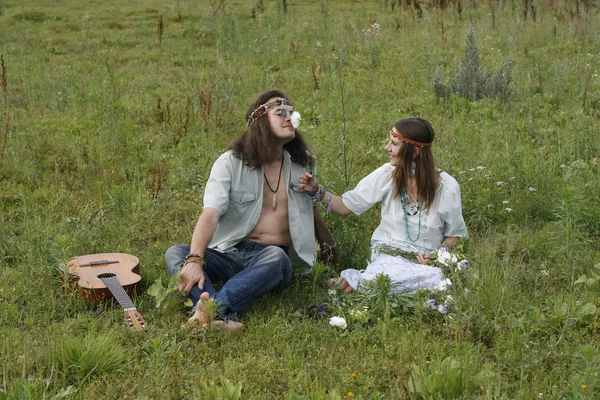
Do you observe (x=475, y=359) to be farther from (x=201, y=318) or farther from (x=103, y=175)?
(x=103, y=175)

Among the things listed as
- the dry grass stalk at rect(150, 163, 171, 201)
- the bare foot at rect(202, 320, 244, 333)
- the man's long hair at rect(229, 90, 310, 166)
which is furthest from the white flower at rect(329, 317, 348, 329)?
the dry grass stalk at rect(150, 163, 171, 201)

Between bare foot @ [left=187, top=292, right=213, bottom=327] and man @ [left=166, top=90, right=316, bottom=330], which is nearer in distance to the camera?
bare foot @ [left=187, top=292, right=213, bottom=327]

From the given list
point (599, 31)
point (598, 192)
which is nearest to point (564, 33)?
point (599, 31)

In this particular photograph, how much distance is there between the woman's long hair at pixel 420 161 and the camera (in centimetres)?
519

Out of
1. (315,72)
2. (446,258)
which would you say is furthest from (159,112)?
(446,258)

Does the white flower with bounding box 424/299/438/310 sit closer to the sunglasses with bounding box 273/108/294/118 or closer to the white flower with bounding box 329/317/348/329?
the white flower with bounding box 329/317/348/329

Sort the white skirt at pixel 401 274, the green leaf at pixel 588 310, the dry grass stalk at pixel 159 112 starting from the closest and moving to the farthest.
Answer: the green leaf at pixel 588 310, the white skirt at pixel 401 274, the dry grass stalk at pixel 159 112

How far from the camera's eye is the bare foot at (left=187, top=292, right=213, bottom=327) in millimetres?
4430

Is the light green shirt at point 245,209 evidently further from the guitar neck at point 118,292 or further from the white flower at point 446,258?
the white flower at point 446,258

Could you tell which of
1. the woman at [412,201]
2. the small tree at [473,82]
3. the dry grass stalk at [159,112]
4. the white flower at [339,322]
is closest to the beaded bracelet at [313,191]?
the woman at [412,201]

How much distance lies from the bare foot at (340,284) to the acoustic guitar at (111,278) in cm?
126

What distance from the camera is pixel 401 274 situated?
4871 mm

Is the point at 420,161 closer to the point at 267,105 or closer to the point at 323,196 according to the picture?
the point at 323,196

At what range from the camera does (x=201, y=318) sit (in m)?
4.48
